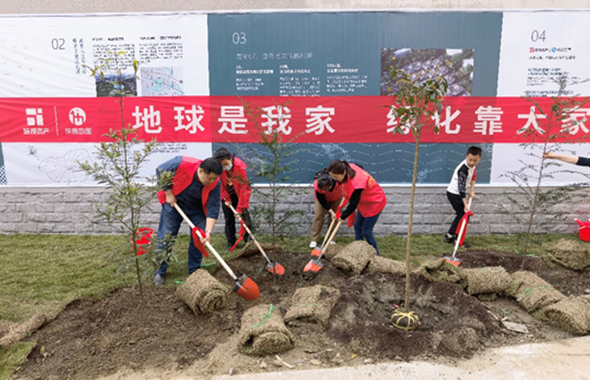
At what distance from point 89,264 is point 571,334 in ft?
17.0

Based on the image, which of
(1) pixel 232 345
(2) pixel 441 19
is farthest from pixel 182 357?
(2) pixel 441 19

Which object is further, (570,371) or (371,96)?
(371,96)

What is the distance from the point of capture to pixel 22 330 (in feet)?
11.1

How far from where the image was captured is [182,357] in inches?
121

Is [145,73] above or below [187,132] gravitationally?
above

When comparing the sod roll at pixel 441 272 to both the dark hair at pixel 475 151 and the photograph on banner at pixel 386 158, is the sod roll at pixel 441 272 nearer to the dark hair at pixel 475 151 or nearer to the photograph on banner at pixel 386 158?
the dark hair at pixel 475 151

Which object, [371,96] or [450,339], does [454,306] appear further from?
[371,96]

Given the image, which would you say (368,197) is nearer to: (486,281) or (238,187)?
(486,281)

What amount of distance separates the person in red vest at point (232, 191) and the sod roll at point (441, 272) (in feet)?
7.22

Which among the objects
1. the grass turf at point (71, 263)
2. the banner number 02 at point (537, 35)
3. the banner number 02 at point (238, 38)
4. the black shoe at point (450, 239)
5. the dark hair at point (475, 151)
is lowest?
the grass turf at point (71, 263)

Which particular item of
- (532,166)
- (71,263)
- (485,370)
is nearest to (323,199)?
(485,370)

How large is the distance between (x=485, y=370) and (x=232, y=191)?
11.6 ft

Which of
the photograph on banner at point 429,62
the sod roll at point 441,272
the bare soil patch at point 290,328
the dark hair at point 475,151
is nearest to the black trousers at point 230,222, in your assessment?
the bare soil patch at point 290,328

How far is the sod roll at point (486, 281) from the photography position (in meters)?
3.97
